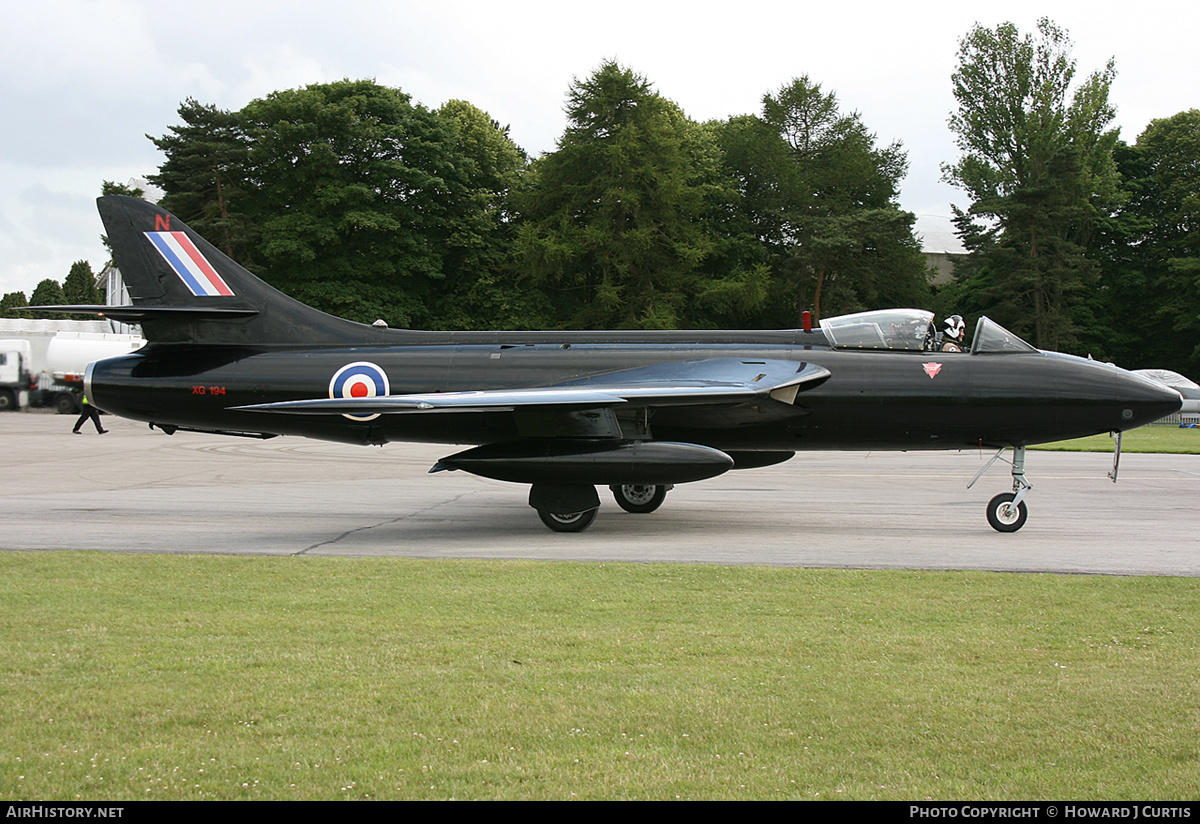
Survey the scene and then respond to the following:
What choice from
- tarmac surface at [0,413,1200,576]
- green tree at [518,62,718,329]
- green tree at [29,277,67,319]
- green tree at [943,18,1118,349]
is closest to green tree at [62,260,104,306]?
green tree at [29,277,67,319]

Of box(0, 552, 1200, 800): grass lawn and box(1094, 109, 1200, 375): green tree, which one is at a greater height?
box(1094, 109, 1200, 375): green tree

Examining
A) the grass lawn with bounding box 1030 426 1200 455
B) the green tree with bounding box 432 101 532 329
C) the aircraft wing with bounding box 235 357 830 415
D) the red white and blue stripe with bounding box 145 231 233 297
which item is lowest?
the grass lawn with bounding box 1030 426 1200 455

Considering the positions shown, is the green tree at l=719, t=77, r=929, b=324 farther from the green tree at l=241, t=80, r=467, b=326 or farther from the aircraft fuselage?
the aircraft fuselage

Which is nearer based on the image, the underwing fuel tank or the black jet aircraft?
the underwing fuel tank

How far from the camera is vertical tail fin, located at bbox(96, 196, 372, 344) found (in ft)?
42.4

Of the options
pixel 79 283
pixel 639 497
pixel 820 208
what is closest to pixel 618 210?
pixel 820 208

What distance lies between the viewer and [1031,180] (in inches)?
2173

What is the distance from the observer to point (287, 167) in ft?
161

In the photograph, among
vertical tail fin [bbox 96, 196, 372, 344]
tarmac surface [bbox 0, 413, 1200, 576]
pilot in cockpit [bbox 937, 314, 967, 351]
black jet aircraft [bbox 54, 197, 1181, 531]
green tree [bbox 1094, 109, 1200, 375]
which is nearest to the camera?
tarmac surface [bbox 0, 413, 1200, 576]

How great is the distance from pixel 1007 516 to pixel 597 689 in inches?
329

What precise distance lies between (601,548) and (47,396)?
41.6 m

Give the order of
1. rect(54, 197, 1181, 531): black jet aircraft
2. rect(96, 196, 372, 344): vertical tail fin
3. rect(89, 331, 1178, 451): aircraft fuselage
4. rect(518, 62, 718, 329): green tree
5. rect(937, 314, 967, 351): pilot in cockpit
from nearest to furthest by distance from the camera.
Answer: rect(54, 197, 1181, 531): black jet aircraft, rect(89, 331, 1178, 451): aircraft fuselage, rect(937, 314, 967, 351): pilot in cockpit, rect(96, 196, 372, 344): vertical tail fin, rect(518, 62, 718, 329): green tree

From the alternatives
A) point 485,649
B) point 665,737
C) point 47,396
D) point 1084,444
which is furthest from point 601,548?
point 47,396

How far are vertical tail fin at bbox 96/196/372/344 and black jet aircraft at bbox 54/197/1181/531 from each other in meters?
0.02
